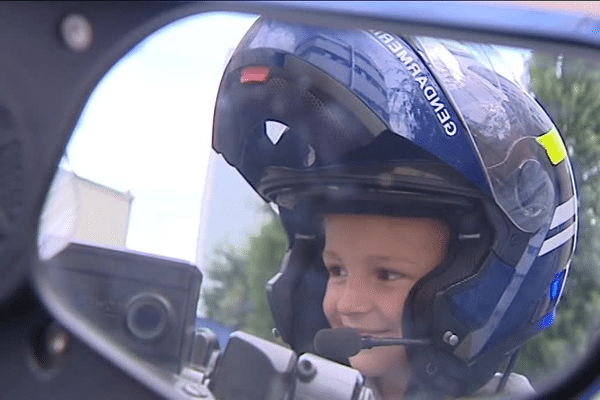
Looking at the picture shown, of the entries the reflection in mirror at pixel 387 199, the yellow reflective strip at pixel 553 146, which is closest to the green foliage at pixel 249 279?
the reflection in mirror at pixel 387 199

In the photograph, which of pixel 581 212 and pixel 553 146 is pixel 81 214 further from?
pixel 581 212

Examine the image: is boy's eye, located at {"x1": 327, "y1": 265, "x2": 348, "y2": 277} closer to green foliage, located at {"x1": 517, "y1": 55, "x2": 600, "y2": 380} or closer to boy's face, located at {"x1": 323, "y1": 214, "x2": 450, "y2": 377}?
boy's face, located at {"x1": 323, "y1": 214, "x2": 450, "y2": 377}

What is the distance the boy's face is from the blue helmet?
0.02 m

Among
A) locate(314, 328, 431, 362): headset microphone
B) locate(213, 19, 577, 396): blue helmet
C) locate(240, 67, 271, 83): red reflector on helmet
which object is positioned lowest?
locate(314, 328, 431, 362): headset microphone

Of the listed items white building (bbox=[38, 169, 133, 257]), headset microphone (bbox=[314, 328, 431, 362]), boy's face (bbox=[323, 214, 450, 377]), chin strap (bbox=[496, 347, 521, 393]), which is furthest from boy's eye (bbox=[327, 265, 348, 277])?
white building (bbox=[38, 169, 133, 257])

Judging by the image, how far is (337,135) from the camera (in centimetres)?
150

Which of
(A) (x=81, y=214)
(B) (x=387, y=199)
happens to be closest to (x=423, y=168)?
(B) (x=387, y=199)

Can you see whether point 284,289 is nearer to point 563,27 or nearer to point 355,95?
point 355,95

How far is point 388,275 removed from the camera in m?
1.59

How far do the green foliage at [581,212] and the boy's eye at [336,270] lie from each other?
1.25ft

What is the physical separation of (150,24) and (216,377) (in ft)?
2.10

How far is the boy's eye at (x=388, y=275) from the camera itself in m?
1.58

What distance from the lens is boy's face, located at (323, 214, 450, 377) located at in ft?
5.11

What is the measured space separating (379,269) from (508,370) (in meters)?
0.32
